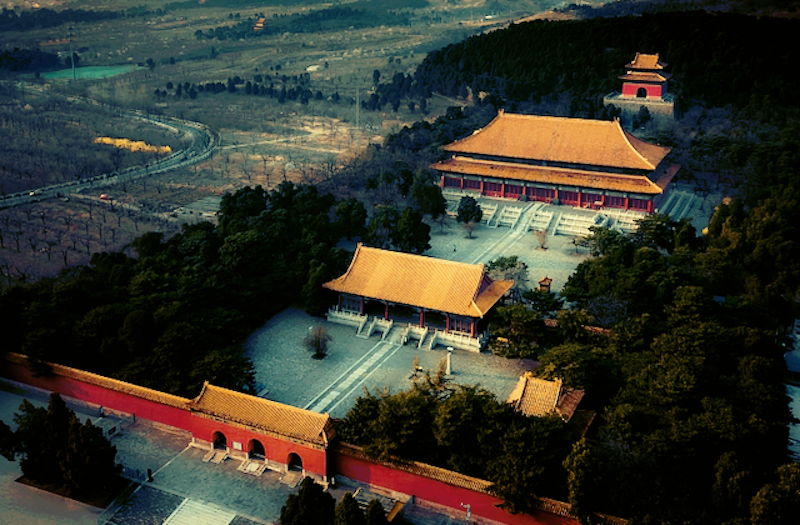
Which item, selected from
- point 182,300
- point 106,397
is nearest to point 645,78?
point 182,300

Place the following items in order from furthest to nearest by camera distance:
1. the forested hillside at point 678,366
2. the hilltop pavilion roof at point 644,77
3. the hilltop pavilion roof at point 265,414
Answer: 1. the hilltop pavilion roof at point 644,77
2. the hilltop pavilion roof at point 265,414
3. the forested hillside at point 678,366

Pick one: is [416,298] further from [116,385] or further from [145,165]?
[145,165]

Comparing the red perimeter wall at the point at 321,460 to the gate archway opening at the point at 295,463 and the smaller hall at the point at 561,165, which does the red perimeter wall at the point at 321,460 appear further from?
the smaller hall at the point at 561,165

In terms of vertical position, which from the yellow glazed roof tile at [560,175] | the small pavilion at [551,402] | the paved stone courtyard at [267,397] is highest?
the yellow glazed roof tile at [560,175]

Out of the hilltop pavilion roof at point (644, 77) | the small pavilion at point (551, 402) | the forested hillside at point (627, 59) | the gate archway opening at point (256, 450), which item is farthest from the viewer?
the forested hillside at point (627, 59)

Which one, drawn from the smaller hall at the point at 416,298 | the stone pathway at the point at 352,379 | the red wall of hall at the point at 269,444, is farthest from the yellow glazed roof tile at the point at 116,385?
Result: the smaller hall at the point at 416,298

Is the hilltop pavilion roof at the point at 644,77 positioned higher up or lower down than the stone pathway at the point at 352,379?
higher up

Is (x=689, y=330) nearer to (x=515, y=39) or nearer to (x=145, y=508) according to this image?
(x=145, y=508)
